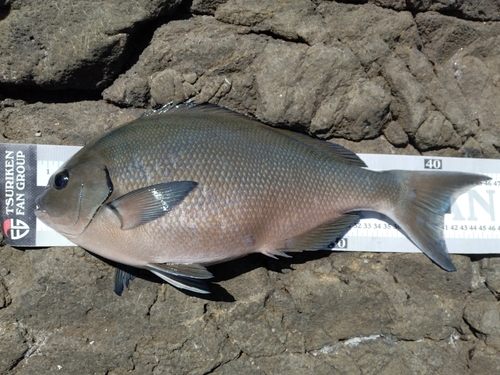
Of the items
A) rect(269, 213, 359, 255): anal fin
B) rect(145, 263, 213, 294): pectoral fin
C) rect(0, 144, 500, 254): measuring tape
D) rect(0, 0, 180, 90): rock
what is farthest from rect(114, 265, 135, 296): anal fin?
rect(0, 0, 180, 90): rock

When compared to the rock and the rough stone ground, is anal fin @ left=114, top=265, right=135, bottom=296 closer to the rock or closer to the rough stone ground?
the rough stone ground

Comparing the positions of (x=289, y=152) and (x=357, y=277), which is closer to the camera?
(x=289, y=152)

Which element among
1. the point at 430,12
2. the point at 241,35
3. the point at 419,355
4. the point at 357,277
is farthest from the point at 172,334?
the point at 430,12

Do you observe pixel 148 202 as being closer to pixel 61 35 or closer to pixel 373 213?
pixel 61 35

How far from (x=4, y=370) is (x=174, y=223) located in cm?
134

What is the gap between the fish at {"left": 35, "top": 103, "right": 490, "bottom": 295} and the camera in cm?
246

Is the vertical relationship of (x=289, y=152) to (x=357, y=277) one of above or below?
above

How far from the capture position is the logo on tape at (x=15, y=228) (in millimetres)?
2711

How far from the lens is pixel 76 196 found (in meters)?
2.46

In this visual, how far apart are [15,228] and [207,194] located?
1191 millimetres

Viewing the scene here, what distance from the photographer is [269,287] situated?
2861 mm

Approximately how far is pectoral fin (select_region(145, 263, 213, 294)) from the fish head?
0.44m

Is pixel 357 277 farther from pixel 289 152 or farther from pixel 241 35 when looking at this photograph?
pixel 241 35

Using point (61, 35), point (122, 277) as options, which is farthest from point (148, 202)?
point (61, 35)
